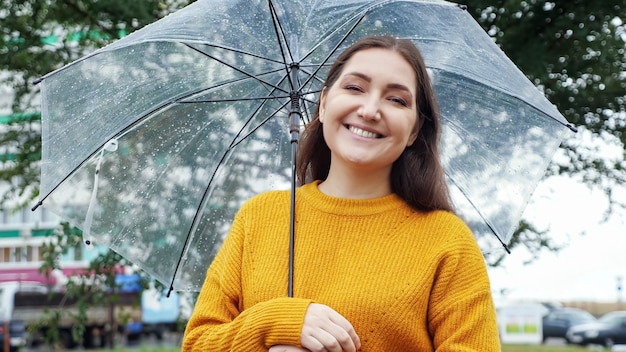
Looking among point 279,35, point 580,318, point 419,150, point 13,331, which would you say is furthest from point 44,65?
point 580,318

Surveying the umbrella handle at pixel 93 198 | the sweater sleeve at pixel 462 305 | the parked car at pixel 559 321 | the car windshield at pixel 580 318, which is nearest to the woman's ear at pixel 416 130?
the sweater sleeve at pixel 462 305

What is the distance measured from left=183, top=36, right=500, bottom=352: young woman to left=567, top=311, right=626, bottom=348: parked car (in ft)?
67.8

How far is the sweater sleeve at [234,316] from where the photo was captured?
6.57 ft

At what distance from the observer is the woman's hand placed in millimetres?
1934

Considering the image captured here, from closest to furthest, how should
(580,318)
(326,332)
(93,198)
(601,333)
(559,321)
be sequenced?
(326,332)
(93,198)
(601,333)
(559,321)
(580,318)

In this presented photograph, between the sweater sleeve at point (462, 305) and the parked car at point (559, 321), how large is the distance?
2075cm

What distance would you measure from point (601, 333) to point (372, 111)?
69.4 feet

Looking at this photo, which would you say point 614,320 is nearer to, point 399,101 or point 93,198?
point 93,198

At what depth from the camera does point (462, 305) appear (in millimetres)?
2035

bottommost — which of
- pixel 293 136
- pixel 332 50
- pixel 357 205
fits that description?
pixel 357 205

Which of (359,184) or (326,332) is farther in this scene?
(359,184)

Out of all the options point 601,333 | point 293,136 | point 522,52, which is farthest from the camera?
point 601,333

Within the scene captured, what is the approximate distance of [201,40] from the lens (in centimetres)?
248

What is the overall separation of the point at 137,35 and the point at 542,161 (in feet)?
4.41
